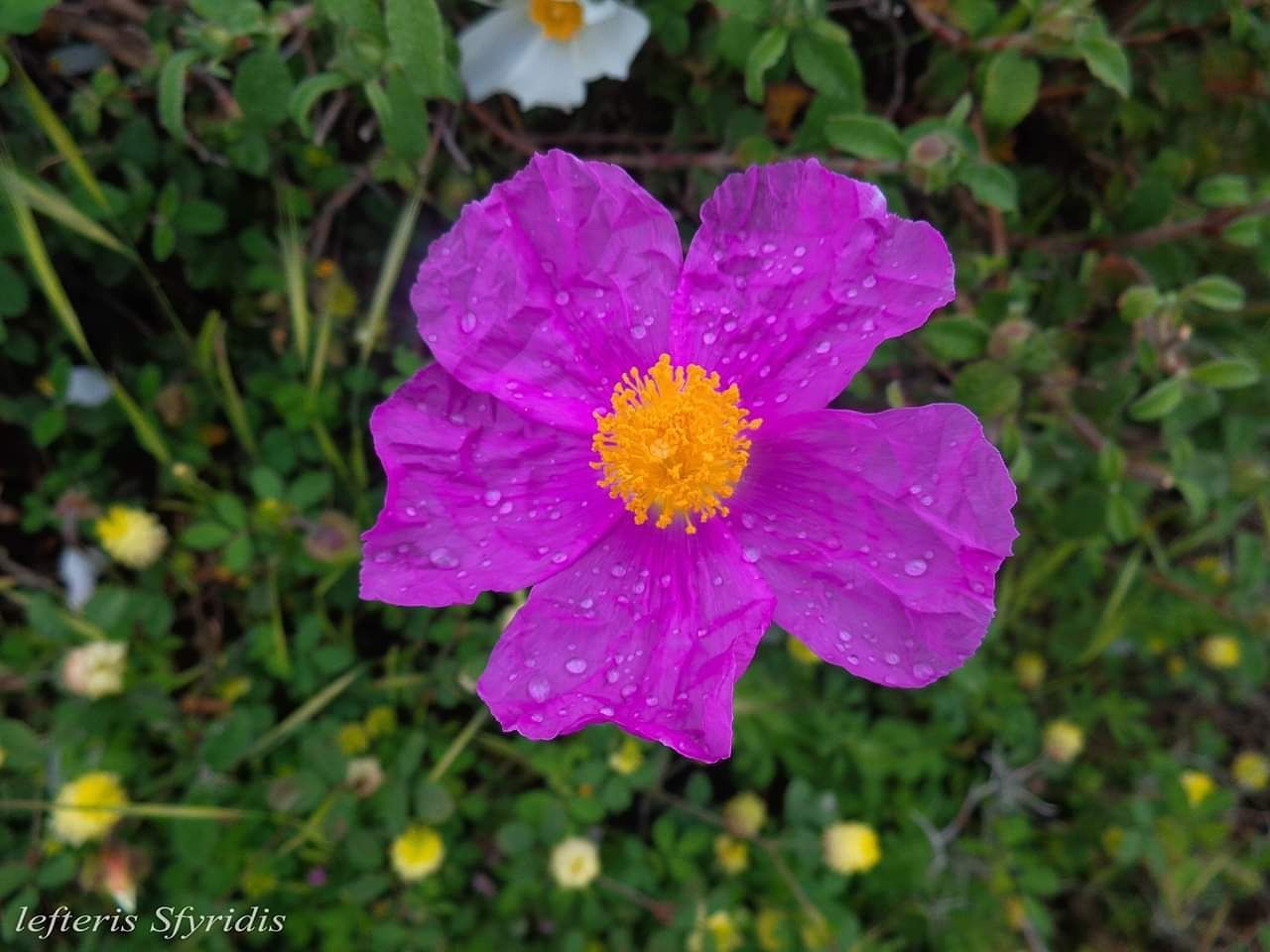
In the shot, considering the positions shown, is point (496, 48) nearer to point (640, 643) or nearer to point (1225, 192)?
point (640, 643)

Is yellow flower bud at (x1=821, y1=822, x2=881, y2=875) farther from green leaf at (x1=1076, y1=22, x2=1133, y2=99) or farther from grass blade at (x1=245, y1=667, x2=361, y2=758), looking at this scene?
green leaf at (x1=1076, y1=22, x2=1133, y2=99)

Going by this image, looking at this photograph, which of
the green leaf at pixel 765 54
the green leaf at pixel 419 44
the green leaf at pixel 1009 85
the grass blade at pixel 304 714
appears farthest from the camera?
the grass blade at pixel 304 714

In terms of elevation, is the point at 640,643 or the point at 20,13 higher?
the point at 20,13

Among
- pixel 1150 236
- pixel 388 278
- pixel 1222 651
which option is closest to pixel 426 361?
pixel 388 278

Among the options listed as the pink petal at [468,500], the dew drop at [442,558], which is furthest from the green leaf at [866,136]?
the dew drop at [442,558]

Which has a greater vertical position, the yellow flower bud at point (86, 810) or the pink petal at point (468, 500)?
the pink petal at point (468, 500)

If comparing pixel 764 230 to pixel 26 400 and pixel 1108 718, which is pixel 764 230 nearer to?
pixel 26 400

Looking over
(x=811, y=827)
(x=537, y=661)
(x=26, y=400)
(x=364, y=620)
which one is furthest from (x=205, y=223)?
(x=811, y=827)

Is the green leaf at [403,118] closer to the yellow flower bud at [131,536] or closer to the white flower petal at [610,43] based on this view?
the white flower petal at [610,43]
